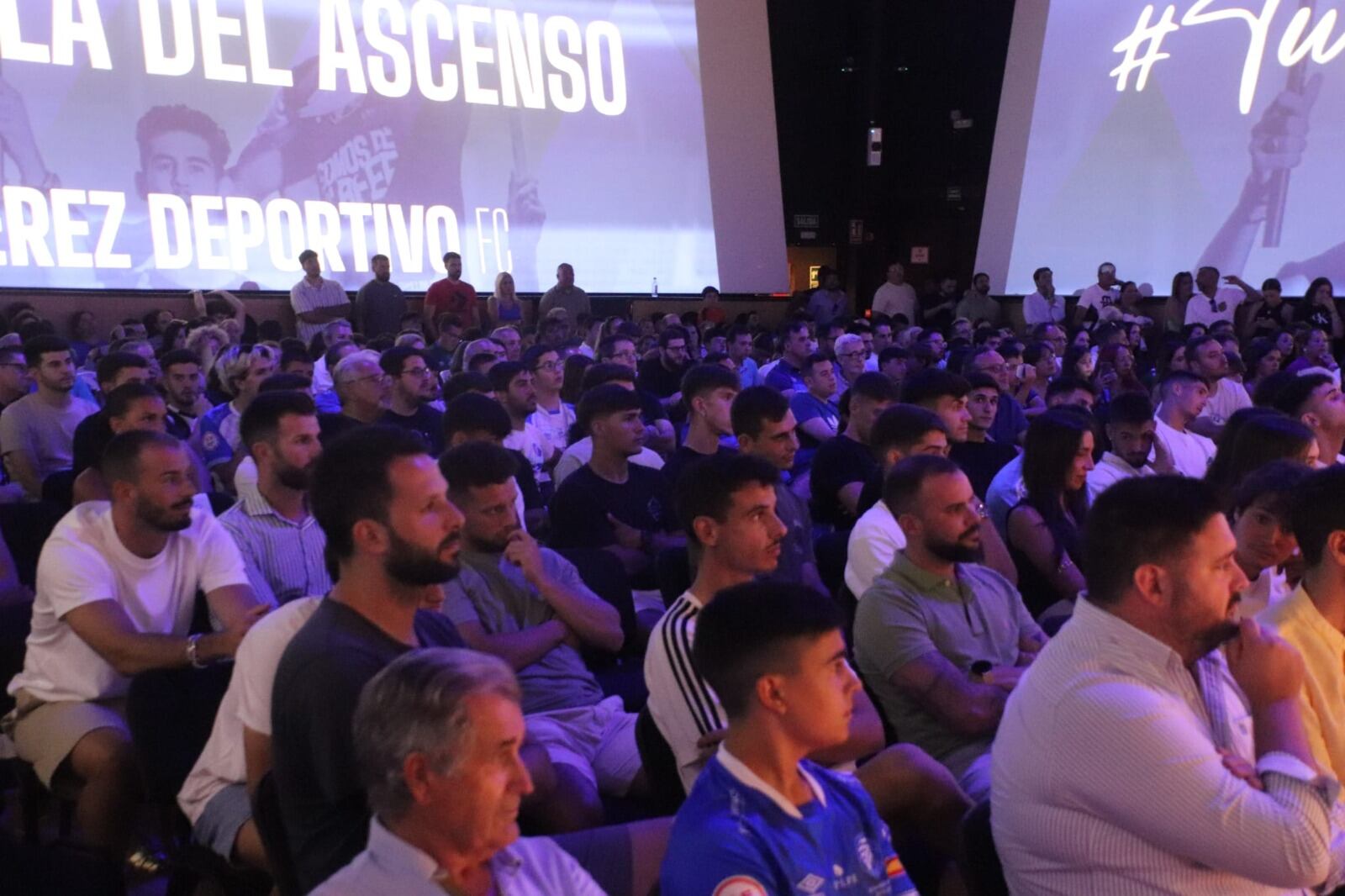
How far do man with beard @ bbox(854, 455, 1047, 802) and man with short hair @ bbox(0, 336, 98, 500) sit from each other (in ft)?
13.2

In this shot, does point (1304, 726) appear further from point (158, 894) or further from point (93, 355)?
point (93, 355)

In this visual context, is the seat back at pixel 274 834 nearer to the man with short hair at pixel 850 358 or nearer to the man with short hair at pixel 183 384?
the man with short hair at pixel 183 384

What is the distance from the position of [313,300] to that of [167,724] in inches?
312

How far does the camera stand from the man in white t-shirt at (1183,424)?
5.54 metres

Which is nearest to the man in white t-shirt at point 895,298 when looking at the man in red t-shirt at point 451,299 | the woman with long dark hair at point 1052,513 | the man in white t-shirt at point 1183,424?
the man in red t-shirt at point 451,299

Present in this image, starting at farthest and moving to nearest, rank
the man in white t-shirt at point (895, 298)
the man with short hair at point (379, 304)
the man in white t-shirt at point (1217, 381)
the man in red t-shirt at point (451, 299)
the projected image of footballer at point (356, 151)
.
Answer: the man in white t-shirt at point (895, 298), the man in red t-shirt at point (451, 299), the projected image of footballer at point (356, 151), the man with short hair at point (379, 304), the man in white t-shirt at point (1217, 381)

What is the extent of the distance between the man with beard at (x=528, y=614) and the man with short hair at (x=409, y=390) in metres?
2.62

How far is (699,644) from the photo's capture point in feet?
6.72

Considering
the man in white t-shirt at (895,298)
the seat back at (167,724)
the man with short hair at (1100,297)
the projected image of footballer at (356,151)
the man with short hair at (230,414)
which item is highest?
the projected image of footballer at (356,151)

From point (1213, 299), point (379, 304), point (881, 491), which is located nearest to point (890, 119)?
point (1213, 299)

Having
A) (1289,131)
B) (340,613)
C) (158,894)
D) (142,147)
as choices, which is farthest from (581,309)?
(340,613)

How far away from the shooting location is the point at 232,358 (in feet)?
19.6

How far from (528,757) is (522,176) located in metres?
10.2

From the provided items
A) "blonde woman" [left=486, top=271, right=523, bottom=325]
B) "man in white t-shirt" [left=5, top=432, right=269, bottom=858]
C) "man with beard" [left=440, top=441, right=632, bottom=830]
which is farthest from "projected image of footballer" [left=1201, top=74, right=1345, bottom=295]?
"man in white t-shirt" [left=5, top=432, right=269, bottom=858]
